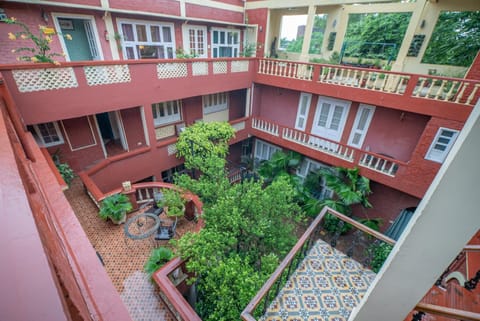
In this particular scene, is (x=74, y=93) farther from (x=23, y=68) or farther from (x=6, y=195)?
(x=6, y=195)

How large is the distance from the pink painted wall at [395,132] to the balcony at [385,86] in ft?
3.39

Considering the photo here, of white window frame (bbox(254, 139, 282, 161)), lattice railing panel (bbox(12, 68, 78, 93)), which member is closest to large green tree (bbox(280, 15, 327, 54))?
white window frame (bbox(254, 139, 282, 161))

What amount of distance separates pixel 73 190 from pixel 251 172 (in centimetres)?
856

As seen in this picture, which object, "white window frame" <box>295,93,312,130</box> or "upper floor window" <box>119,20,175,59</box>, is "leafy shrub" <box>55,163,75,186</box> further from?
"white window frame" <box>295,93,312,130</box>

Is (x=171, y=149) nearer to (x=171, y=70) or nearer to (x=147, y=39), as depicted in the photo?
(x=171, y=70)

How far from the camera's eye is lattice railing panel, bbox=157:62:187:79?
7367mm

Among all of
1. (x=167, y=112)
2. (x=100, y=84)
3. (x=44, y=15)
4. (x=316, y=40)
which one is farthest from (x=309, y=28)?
(x=316, y=40)

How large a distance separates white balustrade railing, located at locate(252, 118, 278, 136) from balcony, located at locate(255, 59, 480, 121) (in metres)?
1.93

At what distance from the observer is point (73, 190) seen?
6.84 m

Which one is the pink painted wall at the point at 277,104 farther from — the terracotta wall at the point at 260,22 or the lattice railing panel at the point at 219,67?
the lattice railing panel at the point at 219,67

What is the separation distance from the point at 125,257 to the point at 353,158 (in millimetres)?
8265

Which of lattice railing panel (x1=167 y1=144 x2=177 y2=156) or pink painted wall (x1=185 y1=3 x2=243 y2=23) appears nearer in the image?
lattice railing panel (x1=167 y1=144 x2=177 y2=156)

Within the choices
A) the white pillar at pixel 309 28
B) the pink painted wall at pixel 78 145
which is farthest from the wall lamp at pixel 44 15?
the white pillar at pixel 309 28

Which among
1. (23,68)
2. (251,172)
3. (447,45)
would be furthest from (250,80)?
(447,45)
